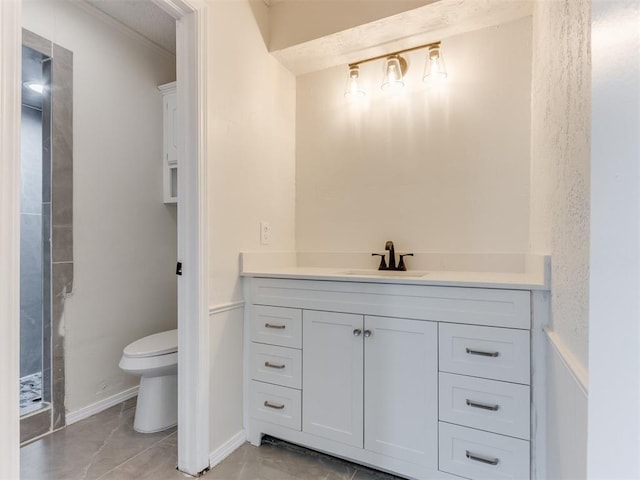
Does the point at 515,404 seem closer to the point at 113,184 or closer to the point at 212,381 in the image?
the point at 212,381

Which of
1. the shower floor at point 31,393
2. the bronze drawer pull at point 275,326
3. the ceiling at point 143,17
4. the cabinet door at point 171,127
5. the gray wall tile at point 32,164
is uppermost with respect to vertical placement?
the ceiling at point 143,17

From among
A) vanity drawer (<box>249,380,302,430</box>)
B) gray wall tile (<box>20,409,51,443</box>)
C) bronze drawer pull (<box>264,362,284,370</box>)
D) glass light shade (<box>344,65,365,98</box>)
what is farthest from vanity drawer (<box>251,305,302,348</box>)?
glass light shade (<box>344,65,365,98</box>)

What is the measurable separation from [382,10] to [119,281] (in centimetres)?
227

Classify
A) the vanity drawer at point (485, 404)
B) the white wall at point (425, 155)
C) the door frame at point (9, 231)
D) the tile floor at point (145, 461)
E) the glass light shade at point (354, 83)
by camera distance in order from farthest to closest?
1. the glass light shade at point (354, 83)
2. the white wall at point (425, 155)
3. the tile floor at point (145, 461)
4. the vanity drawer at point (485, 404)
5. the door frame at point (9, 231)

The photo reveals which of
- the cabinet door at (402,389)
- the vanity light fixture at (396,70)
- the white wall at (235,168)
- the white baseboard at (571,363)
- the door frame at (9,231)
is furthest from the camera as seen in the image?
the vanity light fixture at (396,70)

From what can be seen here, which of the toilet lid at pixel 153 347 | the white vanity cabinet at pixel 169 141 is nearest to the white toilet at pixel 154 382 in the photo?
the toilet lid at pixel 153 347

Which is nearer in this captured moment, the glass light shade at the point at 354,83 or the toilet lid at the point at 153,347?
the toilet lid at the point at 153,347

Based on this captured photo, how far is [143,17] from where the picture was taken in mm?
2238

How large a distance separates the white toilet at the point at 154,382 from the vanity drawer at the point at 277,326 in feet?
1.78

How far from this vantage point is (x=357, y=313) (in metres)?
1.54

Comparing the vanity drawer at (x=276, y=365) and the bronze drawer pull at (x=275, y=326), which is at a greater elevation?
the bronze drawer pull at (x=275, y=326)

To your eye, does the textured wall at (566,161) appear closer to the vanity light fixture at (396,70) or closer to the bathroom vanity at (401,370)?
the bathroom vanity at (401,370)

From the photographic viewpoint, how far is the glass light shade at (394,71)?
1956mm

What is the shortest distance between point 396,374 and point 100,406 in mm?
1896
